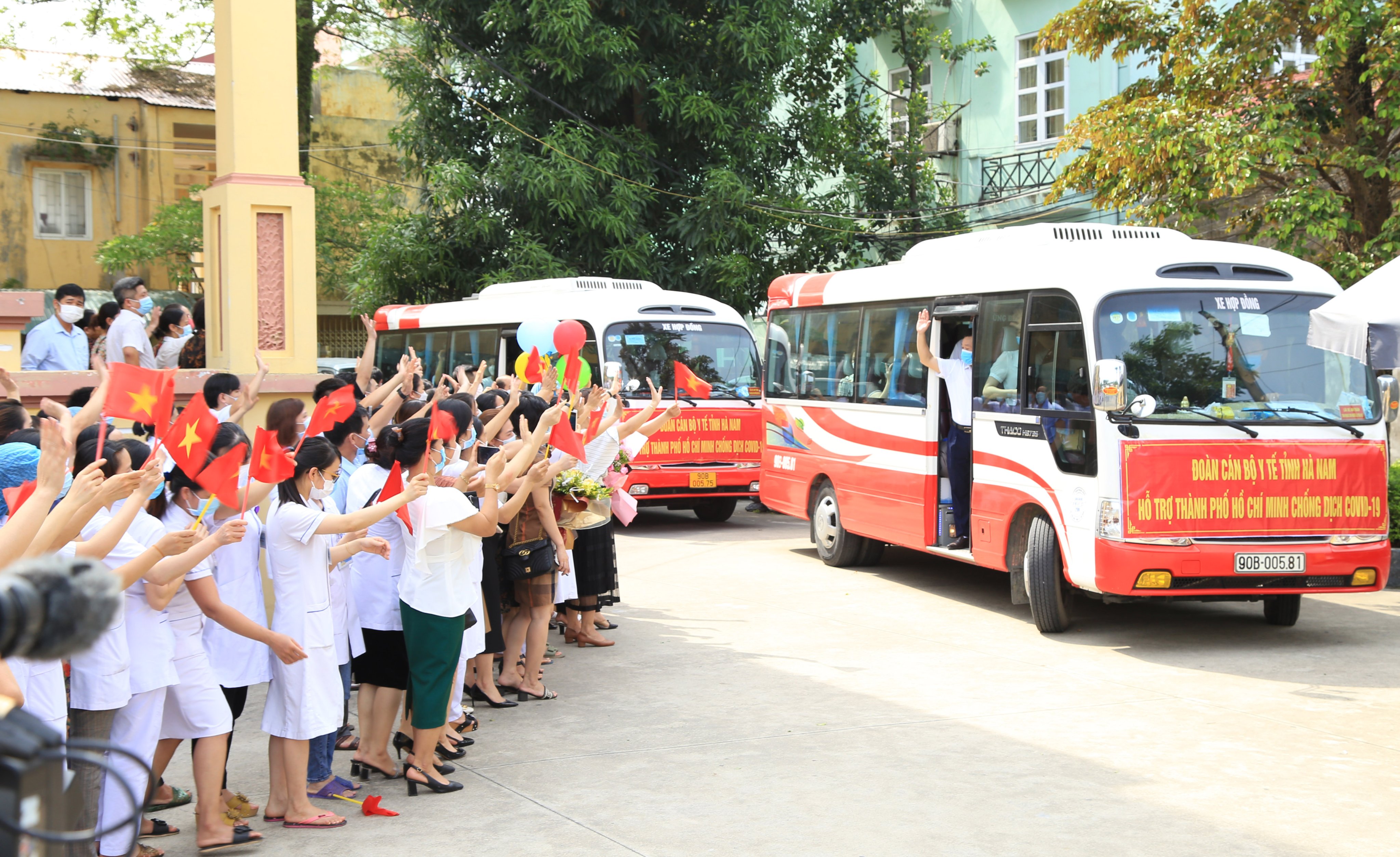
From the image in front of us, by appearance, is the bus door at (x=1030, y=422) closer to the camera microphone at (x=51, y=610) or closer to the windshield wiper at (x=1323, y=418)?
the windshield wiper at (x=1323, y=418)

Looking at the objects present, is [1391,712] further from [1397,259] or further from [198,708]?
[198,708]

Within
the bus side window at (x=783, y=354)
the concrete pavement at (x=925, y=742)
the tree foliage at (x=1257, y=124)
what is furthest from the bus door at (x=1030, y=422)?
the tree foliage at (x=1257, y=124)

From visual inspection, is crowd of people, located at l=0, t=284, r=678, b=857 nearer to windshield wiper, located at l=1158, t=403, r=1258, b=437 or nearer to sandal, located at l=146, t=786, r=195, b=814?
sandal, located at l=146, t=786, r=195, b=814

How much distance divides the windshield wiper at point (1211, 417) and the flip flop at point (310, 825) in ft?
18.9

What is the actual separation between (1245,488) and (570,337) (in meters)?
4.50

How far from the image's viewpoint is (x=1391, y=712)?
274 inches

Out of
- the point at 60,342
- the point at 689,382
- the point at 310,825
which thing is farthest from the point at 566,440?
the point at 60,342

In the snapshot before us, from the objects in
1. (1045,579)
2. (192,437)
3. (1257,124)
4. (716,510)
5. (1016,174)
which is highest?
(1016,174)

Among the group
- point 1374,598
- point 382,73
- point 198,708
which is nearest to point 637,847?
point 198,708

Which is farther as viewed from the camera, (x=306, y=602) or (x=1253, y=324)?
(x=1253, y=324)

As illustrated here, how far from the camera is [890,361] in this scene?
11.5m

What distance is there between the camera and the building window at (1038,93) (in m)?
22.0

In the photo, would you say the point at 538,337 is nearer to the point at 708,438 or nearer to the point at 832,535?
the point at 832,535

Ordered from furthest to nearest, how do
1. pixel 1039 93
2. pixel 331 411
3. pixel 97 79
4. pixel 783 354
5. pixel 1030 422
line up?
pixel 97 79
pixel 1039 93
pixel 783 354
pixel 1030 422
pixel 331 411
